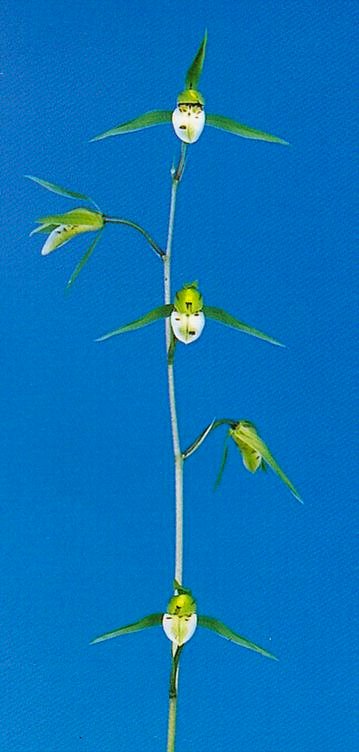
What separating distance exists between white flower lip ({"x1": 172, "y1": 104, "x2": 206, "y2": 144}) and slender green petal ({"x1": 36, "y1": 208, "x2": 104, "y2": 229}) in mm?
233

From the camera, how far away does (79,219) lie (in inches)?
68.8

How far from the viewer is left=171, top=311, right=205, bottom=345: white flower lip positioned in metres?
1.67

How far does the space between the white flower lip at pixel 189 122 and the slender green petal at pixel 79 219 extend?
23 cm

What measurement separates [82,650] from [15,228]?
1.06 m

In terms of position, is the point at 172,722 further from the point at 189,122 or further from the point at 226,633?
the point at 189,122

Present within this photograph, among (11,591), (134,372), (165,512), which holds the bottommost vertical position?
(11,591)

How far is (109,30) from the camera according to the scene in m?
2.37

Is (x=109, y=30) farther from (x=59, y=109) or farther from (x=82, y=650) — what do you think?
(x=82, y=650)

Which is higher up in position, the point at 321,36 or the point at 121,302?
the point at 321,36

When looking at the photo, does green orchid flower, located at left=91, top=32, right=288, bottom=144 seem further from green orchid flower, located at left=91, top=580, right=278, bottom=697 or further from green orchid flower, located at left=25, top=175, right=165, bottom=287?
green orchid flower, located at left=91, top=580, right=278, bottom=697

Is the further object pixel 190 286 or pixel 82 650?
pixel 82 650

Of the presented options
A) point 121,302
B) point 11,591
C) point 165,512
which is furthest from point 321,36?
point 11,591

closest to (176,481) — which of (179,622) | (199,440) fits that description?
(199,440)

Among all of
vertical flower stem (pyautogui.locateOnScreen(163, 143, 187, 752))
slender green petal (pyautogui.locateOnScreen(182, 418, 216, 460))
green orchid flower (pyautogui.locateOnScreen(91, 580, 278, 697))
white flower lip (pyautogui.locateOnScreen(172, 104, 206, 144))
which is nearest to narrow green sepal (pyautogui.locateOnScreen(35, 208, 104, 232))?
vertical flower stem (pyautogui.locateOnScreen(163, 143, 187, 752))
